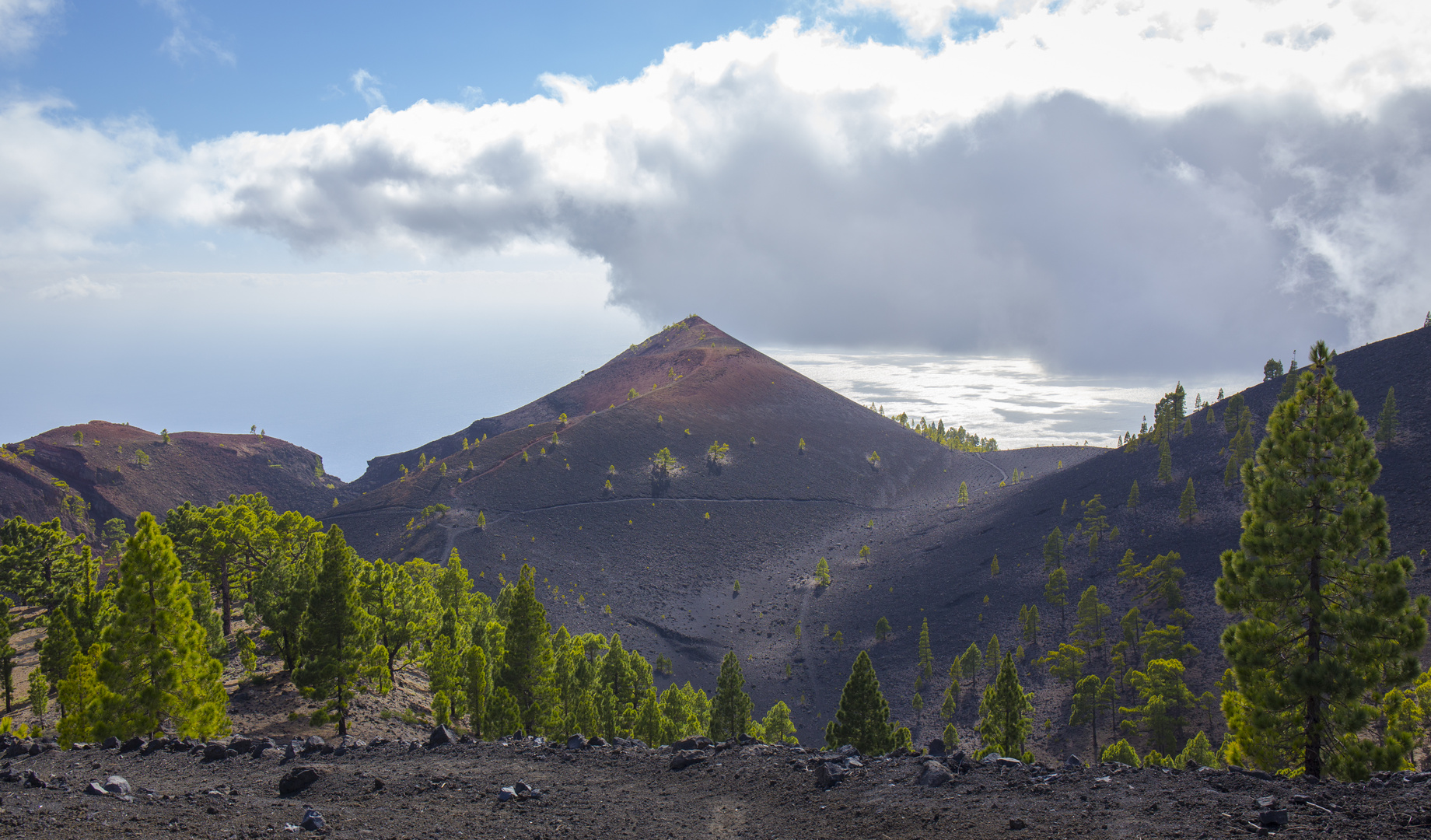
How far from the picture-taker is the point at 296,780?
13.9 meters

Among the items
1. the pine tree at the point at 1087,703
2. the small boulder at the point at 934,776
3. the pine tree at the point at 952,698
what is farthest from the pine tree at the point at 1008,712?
Answer: the pine tree at the point at 952,698

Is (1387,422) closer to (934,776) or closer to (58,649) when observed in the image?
(934,776)

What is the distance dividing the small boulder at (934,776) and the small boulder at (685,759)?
5042 mm

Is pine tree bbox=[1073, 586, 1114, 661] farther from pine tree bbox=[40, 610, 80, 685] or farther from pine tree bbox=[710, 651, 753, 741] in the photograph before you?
pine tree bbox=[40, 610, 80, 685]

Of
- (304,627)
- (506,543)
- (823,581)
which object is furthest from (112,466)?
(304,627)

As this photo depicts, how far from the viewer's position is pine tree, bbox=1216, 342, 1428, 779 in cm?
1590

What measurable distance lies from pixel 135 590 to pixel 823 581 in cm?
8639

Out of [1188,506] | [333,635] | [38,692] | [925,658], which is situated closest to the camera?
[333,635]

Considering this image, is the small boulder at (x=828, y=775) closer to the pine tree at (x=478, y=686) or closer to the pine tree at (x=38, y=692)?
the pine tree at (x=478, y=686)

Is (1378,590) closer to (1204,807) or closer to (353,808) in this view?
(1204,807)

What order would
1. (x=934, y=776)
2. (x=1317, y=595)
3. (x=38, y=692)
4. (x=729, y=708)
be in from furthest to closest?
(x=729, y=708) → (x=38, y=692) → (x=1317, y=595) → (x=934, y=776)

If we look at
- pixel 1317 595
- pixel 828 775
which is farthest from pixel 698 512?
pixel 828 775

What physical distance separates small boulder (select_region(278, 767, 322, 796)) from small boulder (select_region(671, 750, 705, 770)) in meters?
7.44

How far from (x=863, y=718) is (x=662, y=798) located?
18.2 m
